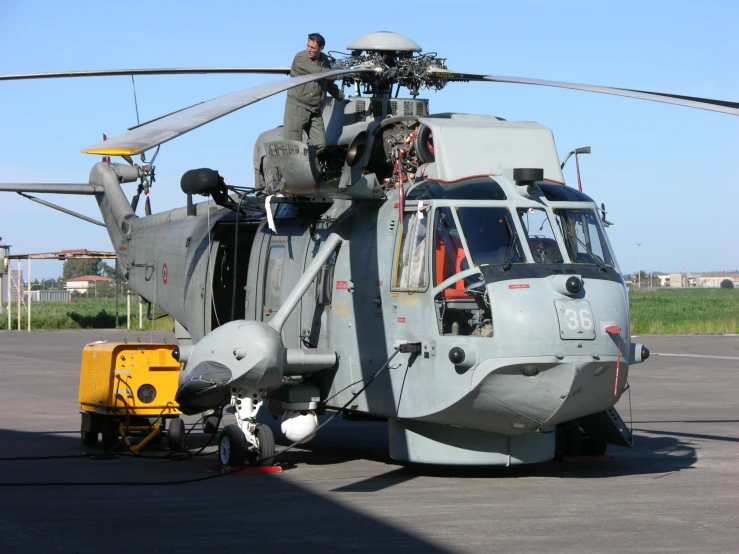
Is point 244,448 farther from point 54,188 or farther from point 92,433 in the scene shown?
point 54,188

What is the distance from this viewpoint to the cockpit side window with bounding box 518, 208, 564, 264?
9.94 metres

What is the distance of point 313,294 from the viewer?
11.9 m

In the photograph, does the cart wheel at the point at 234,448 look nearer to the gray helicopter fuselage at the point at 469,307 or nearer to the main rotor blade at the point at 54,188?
the gray helicopter fuselage at the point at 469,307

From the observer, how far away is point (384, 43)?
36.9 feet

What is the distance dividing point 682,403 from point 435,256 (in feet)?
33.0

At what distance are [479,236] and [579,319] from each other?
1238mm

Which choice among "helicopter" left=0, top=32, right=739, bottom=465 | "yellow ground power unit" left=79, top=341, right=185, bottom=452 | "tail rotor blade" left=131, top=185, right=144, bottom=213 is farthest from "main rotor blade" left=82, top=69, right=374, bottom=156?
"tail rotor blade" left=131, top=185, right=144, bottom=213

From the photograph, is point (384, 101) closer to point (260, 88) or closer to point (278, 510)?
point (260, 88)

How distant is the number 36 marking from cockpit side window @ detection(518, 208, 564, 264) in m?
0.67

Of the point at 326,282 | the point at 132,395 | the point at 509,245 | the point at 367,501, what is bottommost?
the point at 367,501

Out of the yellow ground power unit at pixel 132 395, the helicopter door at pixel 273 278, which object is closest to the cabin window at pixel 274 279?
the helicopter door at pixel 273 278

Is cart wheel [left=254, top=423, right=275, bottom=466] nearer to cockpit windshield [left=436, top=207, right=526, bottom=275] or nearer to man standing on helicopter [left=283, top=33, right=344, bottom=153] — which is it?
cockpit windshield [left=436, top=207, right=526, bottom=275]

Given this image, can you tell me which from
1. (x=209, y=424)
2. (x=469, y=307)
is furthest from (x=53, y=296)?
(x=469, y=307)

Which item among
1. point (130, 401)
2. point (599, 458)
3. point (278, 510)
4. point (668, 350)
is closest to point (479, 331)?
point (278, 510)
